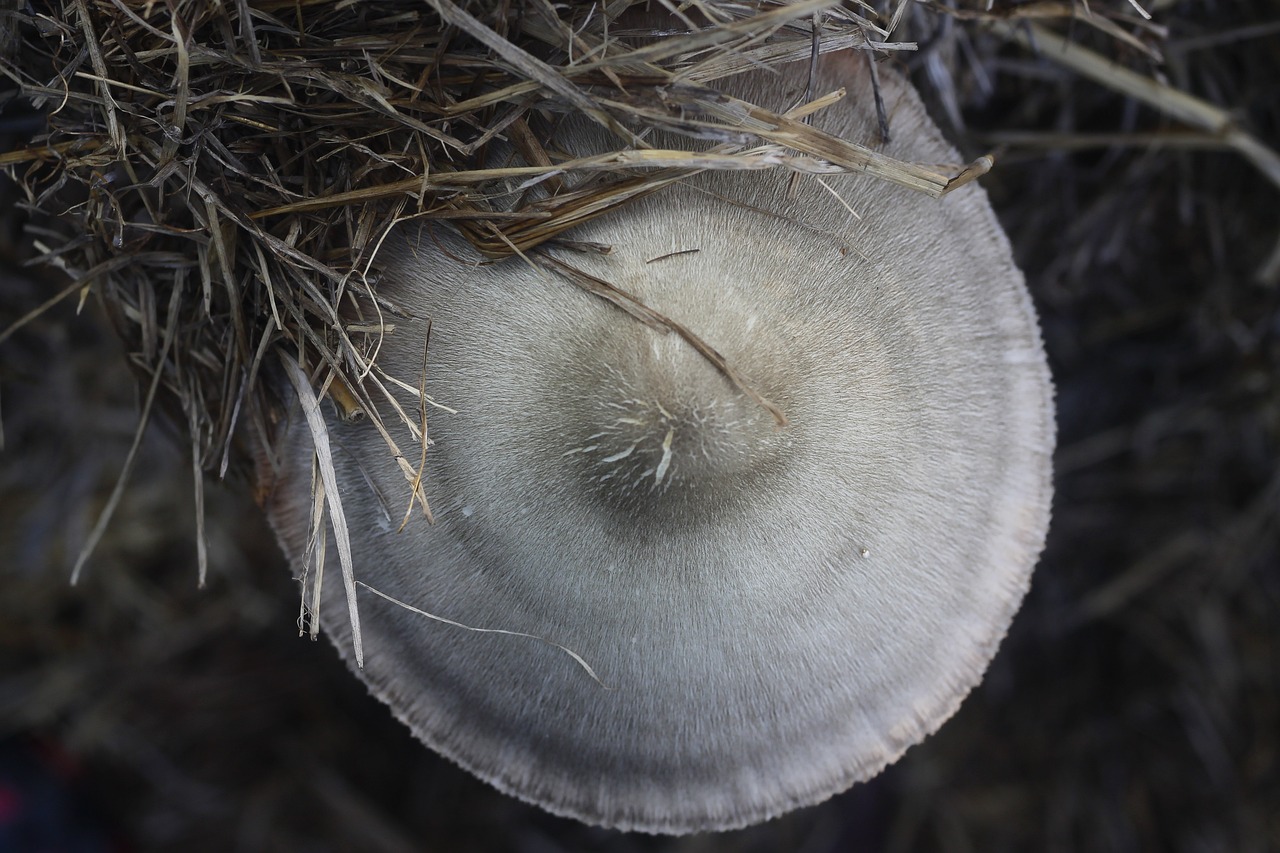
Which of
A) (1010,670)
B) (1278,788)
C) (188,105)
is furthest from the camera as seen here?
(1010,670)

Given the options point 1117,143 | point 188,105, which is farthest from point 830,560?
point 1117,143

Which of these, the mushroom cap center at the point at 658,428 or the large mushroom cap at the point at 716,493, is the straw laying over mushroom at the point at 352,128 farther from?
the mushroom cap center at the point at 658,428

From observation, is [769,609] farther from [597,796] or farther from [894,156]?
[894,156]

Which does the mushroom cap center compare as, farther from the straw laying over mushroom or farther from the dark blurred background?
the dark blurred background

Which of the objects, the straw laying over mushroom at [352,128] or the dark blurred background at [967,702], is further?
the dark blurred background at [967,702]

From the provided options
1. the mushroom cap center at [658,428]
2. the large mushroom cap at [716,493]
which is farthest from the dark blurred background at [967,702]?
the mushroom cap center at [658,428]

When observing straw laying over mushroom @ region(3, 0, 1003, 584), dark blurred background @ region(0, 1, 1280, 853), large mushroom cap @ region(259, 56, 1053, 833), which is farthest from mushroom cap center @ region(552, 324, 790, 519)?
dark blurred background @ region(0, 1, 1280, 853)
